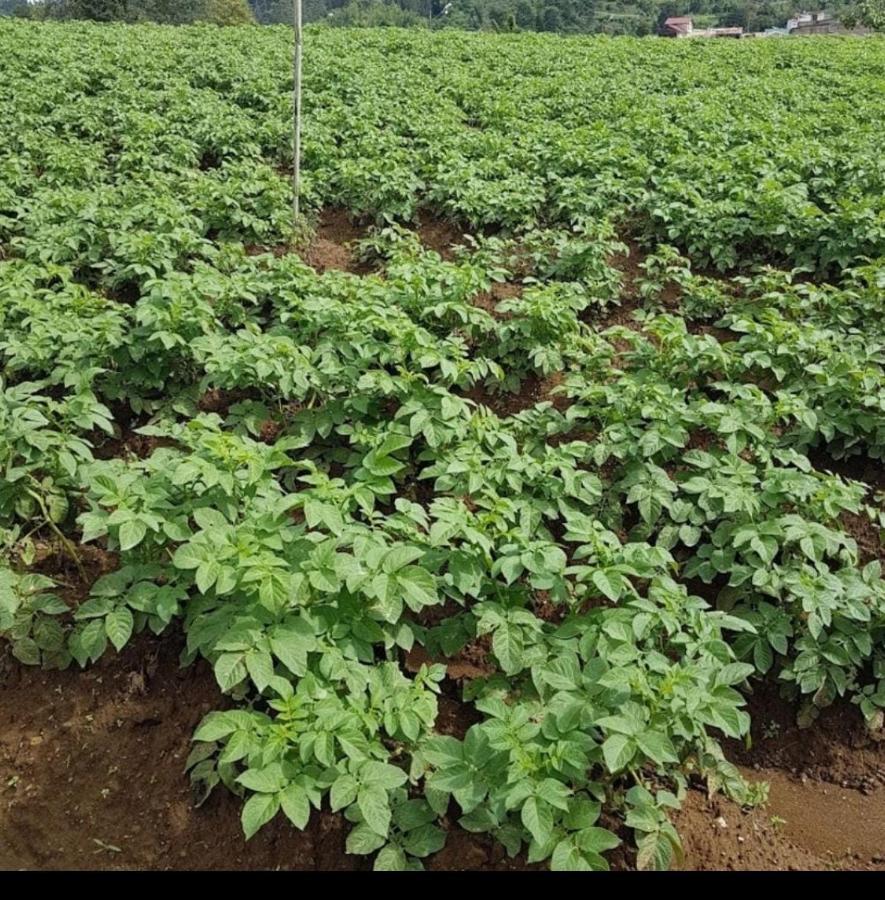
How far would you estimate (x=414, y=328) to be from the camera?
3.83 meters

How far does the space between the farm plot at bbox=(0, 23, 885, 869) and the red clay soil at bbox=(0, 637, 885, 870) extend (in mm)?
30

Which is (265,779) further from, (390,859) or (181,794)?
(181,794)

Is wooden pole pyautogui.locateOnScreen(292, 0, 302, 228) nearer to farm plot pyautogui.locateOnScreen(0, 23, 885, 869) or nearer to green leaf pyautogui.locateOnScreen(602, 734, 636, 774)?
farm plot pyautogui.locateOnScreen(0, 23, 885, 869)

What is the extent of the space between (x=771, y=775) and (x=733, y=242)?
4258mm

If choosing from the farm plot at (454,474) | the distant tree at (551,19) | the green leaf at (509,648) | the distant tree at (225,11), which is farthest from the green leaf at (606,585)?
the distant tree at (551,19)

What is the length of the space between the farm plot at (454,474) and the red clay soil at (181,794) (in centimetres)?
3

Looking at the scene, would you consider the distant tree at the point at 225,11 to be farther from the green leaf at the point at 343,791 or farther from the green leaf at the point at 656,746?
the green leaf at the point at 656,746

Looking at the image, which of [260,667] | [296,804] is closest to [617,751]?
[296,804]

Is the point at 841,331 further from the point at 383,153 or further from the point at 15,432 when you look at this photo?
the point at 383,153

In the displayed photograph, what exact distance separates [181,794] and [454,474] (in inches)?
60.1

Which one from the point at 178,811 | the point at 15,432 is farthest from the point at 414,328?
the point at 178,811

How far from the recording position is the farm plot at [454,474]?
7.29ft

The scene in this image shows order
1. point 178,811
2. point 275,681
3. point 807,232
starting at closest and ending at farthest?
point 275,681 → point 178,811 → point 807,232

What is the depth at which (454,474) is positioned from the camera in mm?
3189
